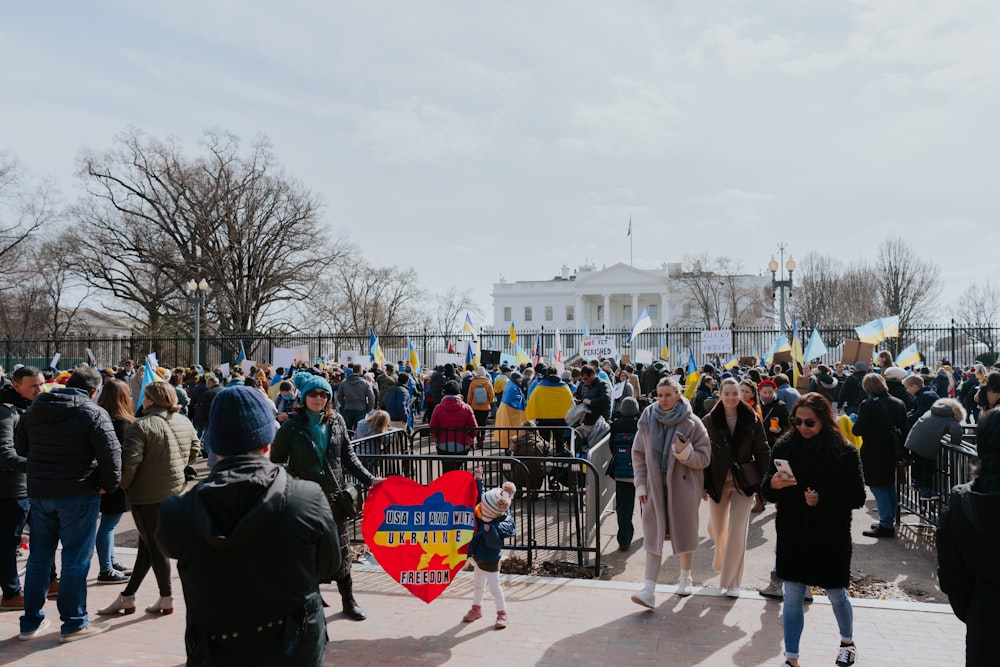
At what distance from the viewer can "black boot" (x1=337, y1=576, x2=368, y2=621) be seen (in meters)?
5.61

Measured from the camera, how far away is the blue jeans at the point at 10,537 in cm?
571

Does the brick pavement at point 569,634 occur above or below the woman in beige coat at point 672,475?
below

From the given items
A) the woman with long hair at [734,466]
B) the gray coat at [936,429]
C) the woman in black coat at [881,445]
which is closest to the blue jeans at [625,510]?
the woman with long hair at [734,466]

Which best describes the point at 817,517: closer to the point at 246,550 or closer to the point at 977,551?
the point at 977,551

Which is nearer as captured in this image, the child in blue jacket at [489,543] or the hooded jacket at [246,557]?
the hooded jacket at [246,557]

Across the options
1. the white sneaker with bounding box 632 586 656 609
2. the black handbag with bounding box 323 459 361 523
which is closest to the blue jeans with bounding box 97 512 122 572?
the black handbag with bounding box 323 459 361 523

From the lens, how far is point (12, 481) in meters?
5.64

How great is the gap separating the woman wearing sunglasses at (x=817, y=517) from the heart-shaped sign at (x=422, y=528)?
2.34m

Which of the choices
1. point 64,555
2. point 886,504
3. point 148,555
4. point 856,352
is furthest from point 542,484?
point 856,352

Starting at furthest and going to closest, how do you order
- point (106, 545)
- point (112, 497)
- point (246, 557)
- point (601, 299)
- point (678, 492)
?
point (601, 299) → point (106, 545) → point (112, 497) → point (678, 492) → point (246, 557)

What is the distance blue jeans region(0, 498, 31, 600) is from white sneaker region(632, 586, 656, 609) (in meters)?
4.96

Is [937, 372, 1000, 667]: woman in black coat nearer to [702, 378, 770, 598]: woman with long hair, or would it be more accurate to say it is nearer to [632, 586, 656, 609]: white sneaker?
[632, 586, 656, 609]: white sneaker

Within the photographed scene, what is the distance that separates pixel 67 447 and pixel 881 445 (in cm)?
821

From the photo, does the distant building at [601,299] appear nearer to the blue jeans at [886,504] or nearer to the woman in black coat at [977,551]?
the blue jeans at [886,504]
